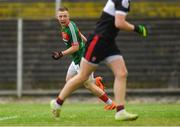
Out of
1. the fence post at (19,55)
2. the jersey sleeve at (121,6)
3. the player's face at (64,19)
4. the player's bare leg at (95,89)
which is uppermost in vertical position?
the jersey sleeve at (121,6)

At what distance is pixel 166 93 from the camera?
26.2 meters

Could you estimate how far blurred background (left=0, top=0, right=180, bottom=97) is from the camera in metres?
26.8

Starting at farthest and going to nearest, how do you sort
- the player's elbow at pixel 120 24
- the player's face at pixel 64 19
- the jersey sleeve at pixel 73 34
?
the jersey sleeve at pixel 73 34 < the player's face at pixel 64 19 < the player's elbow at pixel 120 24

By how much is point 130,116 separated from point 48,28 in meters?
15.6

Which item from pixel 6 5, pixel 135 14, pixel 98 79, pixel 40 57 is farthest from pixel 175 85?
pixel 98 79

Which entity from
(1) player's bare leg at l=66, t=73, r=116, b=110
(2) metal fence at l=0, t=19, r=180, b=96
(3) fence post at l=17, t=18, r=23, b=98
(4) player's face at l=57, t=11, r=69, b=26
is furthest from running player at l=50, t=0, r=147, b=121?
(3) fence post at l=17, t=18, r=23, b=98

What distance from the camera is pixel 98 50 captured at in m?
12.1

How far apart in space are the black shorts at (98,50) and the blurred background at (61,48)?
14.3m

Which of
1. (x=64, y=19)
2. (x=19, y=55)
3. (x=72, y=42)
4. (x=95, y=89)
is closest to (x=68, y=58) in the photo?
(x=19, y=55)

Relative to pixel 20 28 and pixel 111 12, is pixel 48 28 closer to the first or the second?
pixel 20 28

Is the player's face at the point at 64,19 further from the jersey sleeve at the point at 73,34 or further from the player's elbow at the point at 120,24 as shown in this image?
the player's elbow at the point at 120,24

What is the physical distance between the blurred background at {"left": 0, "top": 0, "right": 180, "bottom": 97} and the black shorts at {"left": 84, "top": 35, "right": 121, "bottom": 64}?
47.1 ft

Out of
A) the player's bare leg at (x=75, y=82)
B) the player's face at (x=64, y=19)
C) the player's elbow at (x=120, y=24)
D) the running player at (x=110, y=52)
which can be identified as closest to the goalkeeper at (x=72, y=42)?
the player's face at (x=64, y=19)

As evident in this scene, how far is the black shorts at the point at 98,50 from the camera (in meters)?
12.1
